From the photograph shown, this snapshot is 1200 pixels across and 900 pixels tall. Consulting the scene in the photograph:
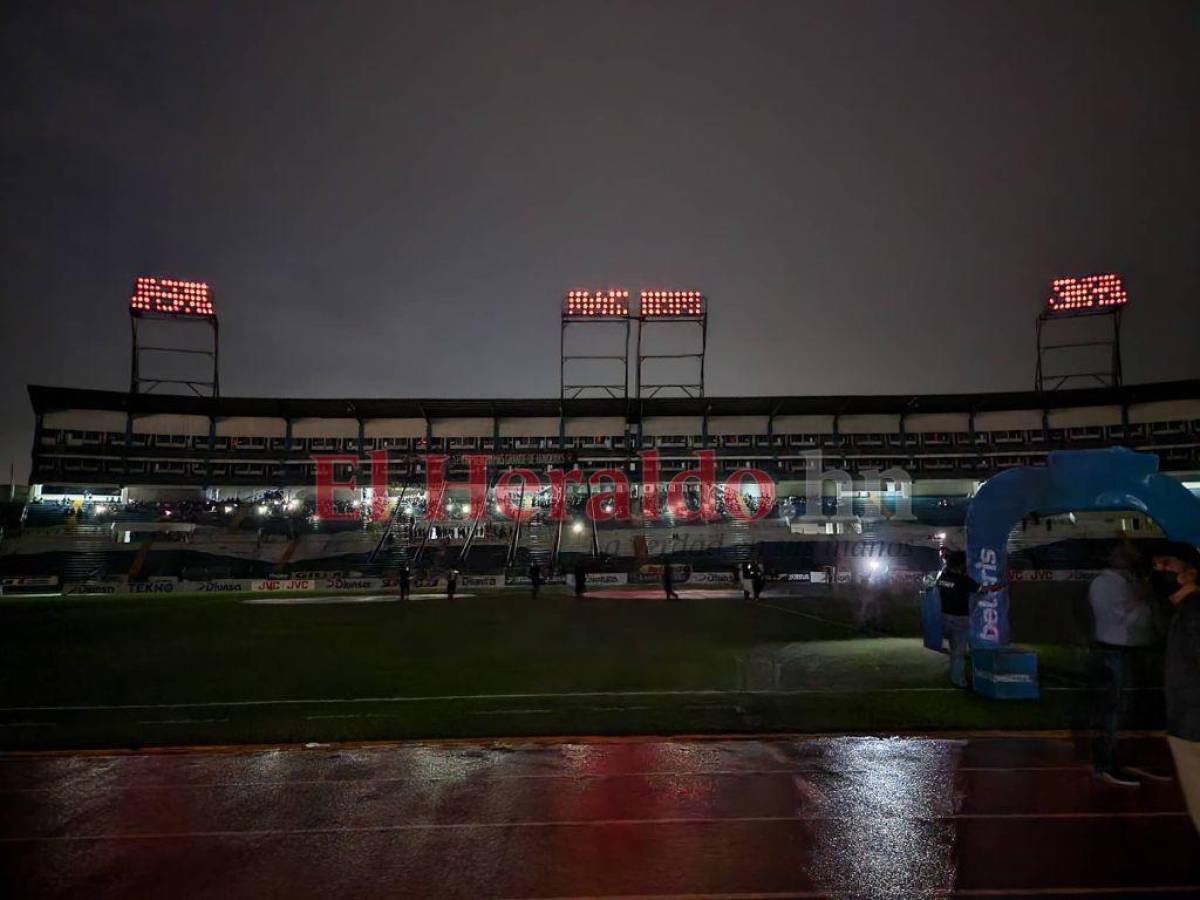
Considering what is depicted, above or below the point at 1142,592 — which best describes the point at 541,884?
below

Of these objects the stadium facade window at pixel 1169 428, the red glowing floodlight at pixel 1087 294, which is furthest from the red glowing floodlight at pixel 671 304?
the stadium facade window at pixel 1169 428

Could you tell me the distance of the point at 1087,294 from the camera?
62906mm

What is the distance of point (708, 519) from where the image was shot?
59.1m

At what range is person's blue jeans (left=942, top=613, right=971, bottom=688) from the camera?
38.9 ft

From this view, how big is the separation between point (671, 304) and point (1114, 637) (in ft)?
191

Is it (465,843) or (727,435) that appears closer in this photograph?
(465,843)

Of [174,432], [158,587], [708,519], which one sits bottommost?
[158,587]

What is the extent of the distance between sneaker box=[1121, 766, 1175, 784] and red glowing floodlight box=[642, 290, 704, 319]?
5758 cm

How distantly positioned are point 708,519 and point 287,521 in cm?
3207

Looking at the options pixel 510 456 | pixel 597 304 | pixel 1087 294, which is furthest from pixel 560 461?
pixel 1087 294

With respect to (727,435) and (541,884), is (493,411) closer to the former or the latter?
(727,435)

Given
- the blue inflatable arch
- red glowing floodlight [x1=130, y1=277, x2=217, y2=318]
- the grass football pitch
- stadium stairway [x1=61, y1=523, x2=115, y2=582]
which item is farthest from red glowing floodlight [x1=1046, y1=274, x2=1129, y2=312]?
stadium stairway [x1=61, y1=523, x2=115, y2=582]

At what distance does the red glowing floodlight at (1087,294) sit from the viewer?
62031 millimetres

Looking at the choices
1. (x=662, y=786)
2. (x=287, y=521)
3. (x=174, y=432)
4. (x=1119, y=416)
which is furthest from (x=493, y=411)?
(x=662, y=786)
